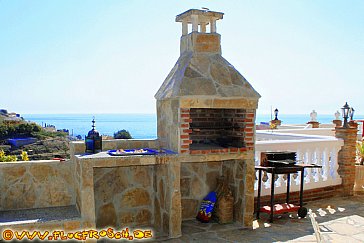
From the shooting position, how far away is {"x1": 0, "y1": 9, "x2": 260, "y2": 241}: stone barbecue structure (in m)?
5.52

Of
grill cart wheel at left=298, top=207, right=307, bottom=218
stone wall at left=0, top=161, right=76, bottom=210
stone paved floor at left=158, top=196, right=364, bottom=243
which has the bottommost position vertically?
stone paved floor at left=158, top=196, right=364, bottom=243

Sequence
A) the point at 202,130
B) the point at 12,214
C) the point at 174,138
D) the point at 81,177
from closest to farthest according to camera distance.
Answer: the point at 81,177, the point at 12,214, the point at 174,138, the point at 202,130

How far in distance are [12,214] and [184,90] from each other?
117 inches

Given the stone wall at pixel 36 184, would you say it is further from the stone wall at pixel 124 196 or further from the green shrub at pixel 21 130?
the green shrub at pixel 21 130

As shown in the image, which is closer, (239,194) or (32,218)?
(32,218)

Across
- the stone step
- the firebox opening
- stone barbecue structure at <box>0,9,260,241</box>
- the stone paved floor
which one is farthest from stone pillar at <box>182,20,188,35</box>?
the stone step

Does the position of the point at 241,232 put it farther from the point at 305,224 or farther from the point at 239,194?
the point at 305,224

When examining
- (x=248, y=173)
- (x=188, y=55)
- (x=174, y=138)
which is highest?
(x=188, y=55)

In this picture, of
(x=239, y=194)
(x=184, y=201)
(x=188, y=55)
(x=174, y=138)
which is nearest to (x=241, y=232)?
(x=239, y=194)

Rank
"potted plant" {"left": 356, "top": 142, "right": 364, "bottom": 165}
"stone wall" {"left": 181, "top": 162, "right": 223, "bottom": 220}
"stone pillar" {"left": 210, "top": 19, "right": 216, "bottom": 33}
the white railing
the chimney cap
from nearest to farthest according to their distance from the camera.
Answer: the chimney cap, "stone pillar" {"left": 210, "top": 19, "right": 216, "bottom": 33}, "stone wall" {"left": 181, "top": 162, "right": 223, "bottom": 220}, the white railing, "potted plant" {"left": 356, "top": 142, "right": 364, "bottom": 165}

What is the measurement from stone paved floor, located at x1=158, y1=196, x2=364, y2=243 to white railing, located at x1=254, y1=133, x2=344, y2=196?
599 millimetres

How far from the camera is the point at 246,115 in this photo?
5.98 metres

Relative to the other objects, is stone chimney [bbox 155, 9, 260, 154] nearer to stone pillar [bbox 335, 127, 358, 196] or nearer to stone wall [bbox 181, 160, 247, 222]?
stone wall [bbox 181, 160, 247, 222]

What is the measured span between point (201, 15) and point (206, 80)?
3.63ft
